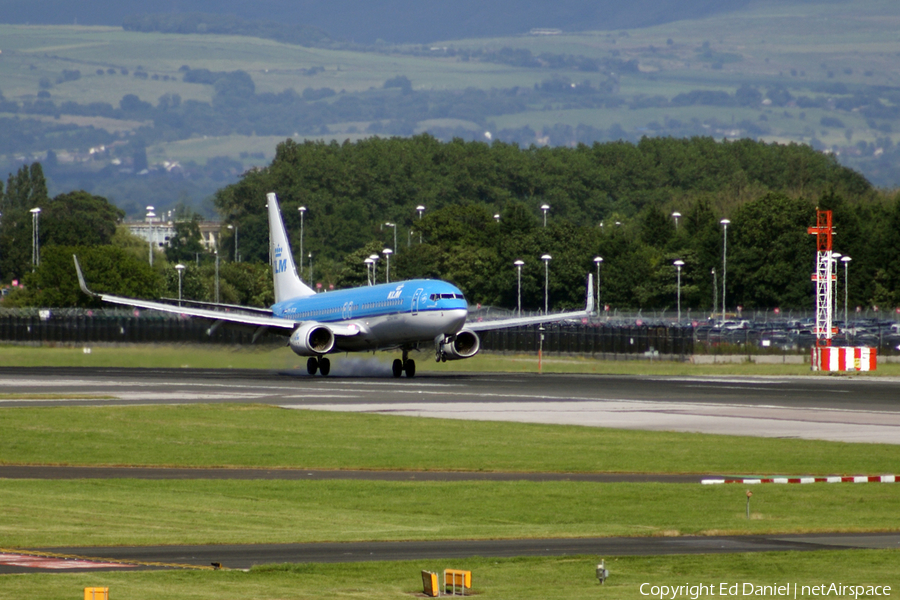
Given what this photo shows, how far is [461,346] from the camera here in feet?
205

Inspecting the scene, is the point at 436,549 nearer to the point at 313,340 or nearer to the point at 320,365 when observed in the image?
the point at 313,340

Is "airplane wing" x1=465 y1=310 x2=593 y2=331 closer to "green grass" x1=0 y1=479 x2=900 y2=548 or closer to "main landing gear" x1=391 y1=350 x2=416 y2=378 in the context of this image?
"main landing gear" x1=391 y1=350 x2=416 y2=378

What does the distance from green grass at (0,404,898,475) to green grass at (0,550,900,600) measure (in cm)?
1160

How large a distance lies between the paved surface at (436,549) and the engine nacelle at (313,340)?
44.2 m

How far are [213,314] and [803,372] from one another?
110 feet

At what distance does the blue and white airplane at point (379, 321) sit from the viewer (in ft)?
195

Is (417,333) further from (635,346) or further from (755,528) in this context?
(755,528)

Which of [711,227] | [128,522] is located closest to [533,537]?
[128,522]

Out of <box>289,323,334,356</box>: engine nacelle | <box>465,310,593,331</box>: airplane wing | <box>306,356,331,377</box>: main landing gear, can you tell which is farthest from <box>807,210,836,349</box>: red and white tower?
<box>289,323,334,356</box>: engine nacelle

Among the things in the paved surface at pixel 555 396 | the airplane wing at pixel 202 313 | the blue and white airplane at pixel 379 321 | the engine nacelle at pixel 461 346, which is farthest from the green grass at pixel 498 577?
the airplane wing at pixel 202 313

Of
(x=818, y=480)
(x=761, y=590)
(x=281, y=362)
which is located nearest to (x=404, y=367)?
(x=281, y=362)

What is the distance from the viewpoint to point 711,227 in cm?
15612

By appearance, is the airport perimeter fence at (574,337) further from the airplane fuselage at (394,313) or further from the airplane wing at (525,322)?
the airplane wing at (525,322)

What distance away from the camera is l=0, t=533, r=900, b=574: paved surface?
1708 cm
